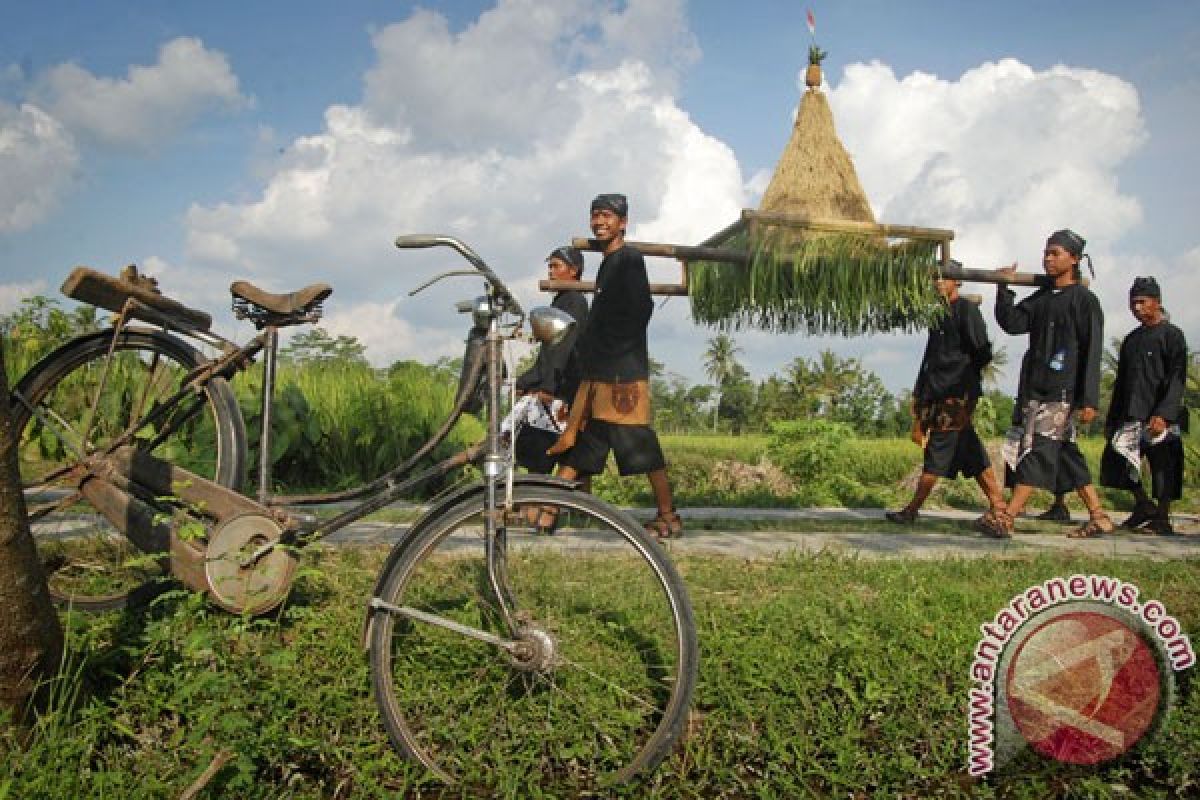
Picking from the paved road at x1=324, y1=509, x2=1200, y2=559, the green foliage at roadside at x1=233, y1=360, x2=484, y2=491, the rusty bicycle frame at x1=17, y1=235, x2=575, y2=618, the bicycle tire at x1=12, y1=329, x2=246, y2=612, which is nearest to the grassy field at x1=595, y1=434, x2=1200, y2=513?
the green foliage at roadside at x1=233, y1=360, x2=484, y2=491

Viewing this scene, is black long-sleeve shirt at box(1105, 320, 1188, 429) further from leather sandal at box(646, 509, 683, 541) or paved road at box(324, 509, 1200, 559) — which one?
leather sandal at box(646, 509, 683, 541)

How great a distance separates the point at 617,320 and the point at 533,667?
295 centimetres

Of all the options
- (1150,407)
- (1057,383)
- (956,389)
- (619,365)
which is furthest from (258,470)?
(1150,407)

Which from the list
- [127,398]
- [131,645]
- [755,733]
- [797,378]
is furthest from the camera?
[797,378]

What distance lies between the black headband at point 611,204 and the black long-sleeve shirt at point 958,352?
278 centimetres

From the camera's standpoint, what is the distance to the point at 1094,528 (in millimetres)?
6375

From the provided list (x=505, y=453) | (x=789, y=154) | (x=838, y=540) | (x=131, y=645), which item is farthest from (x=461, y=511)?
(x=789, y=154)

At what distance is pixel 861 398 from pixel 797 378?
727 inches

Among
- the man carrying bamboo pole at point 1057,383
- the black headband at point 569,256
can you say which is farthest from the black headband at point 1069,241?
the black headband at point 569,256

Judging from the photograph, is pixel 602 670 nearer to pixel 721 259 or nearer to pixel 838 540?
pixel 838 540

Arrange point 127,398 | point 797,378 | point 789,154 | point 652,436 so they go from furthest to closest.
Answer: point 797,378 → point 789,154 → point 652,436 → point 127,398

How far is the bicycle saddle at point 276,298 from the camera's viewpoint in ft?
10.9

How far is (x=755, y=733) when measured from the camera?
2.93m

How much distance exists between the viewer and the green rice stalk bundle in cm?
603
